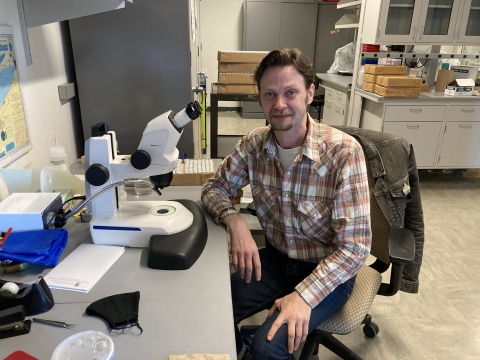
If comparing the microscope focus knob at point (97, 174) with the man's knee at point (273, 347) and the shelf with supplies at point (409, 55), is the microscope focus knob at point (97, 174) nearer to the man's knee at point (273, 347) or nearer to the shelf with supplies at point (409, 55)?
the man's knee at point (273, 347)

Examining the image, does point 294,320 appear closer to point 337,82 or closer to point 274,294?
point 274,294

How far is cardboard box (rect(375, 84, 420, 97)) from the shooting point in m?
3.28

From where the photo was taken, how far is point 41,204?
114cm

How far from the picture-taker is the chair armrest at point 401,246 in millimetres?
1234

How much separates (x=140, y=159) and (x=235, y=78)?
1786mm

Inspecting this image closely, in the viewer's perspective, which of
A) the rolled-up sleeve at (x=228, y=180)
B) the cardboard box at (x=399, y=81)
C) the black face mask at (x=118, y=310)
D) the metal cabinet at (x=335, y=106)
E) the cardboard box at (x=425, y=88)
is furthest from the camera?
the metal cabinet at (x=335, y=106)

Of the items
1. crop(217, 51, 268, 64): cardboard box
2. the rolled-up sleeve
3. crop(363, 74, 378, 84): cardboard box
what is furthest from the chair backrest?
crop(363, 74, 378, 84): cardboard box

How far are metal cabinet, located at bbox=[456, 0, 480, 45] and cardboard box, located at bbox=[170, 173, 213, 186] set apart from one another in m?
3.24

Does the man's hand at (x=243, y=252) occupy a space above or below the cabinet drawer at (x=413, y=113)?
below

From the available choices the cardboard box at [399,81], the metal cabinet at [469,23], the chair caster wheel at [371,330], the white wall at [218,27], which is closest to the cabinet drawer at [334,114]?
the cardboard box at [399,81]

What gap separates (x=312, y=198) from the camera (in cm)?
127

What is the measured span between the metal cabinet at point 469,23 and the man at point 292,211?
10.1 feet

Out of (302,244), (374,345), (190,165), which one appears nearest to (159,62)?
(190,165)

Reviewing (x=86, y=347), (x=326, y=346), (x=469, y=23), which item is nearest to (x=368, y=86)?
(x=469, y=23)
